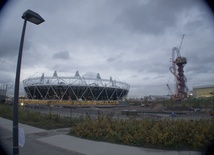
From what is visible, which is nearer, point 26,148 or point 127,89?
point 26,148

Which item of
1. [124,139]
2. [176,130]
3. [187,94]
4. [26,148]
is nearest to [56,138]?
[26,148]

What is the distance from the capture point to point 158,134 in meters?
12.2

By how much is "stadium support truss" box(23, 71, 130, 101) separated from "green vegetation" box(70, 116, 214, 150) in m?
98.4

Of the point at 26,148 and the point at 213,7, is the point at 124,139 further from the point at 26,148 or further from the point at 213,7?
the point at 213,7

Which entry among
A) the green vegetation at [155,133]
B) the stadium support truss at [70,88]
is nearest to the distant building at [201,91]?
the stadium support truss at [70,88]

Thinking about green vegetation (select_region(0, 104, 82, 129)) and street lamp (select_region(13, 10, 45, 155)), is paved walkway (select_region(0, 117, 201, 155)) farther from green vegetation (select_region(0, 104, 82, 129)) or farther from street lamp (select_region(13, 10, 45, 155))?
green vegetation (select_region(0, 104, 82, 129))

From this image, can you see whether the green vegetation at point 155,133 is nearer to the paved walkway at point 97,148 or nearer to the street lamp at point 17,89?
the paved walkway at point 97,148

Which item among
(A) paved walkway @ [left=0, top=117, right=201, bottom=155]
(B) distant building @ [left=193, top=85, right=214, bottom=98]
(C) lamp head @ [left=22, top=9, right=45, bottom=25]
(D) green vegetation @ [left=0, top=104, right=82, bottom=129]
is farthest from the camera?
(B) distant building @ [left=193, top=85, right=214, bottom=98]

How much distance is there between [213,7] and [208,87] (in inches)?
5344

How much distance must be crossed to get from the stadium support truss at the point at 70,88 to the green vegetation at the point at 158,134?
9838cm

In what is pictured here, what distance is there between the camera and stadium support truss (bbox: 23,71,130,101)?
114 meters

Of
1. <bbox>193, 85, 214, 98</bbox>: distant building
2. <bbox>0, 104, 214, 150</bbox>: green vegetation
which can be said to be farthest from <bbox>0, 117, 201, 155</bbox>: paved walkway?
<bbox>193, 85, 214, 98</bbox>: distant building

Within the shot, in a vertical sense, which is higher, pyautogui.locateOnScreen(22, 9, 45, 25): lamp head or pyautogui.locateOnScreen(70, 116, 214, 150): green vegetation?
pyautogui.locateOnScreen(22, 9, 45, 25): lamp head

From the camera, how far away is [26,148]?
12758mm
